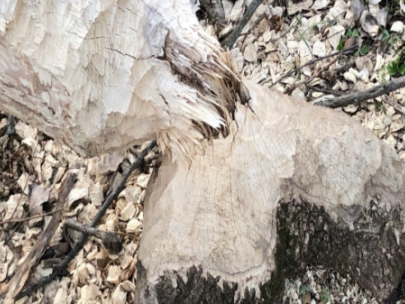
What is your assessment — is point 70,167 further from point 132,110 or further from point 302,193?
point 302,193

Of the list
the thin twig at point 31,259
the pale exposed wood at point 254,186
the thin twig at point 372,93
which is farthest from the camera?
the thin twig at point 31,259

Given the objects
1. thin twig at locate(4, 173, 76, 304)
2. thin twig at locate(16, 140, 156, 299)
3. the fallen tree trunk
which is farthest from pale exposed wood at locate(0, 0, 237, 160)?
thin twig at locate(4, 173, 76, 304)

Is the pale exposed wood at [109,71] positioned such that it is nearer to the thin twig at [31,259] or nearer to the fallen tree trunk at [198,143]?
the fallen tree trunk at [198,143]

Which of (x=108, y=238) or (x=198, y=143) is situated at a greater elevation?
(x=198, y=143)

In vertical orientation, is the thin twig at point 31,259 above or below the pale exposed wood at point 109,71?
below

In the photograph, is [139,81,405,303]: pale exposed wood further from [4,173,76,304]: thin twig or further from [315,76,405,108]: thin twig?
[4,173,76,304]: thin twig

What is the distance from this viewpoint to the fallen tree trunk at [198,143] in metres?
0.87

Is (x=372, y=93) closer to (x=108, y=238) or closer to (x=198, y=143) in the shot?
(x=198, y=143)

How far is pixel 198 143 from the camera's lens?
3.26 ft

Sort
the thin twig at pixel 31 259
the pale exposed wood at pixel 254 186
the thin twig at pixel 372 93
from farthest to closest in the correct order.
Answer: the thin twig at pixel 31 259 < the thin twig at pixel 372 93 < the pale exposed wood at pixel 254 186

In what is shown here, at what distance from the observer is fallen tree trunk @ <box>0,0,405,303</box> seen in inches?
34.4

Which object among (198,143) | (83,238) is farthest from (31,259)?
(198,143)

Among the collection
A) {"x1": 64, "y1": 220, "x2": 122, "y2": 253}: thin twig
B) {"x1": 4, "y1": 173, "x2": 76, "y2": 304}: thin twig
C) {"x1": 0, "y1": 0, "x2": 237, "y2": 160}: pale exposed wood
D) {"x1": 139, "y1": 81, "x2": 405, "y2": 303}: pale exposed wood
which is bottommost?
{"x1": 64, "y1": 220, "x2": 122, "y2": 253}: thin twig

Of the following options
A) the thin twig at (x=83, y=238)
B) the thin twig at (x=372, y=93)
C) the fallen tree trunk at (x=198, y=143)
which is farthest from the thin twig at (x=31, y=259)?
the thin twig at (x=372, y=93)
